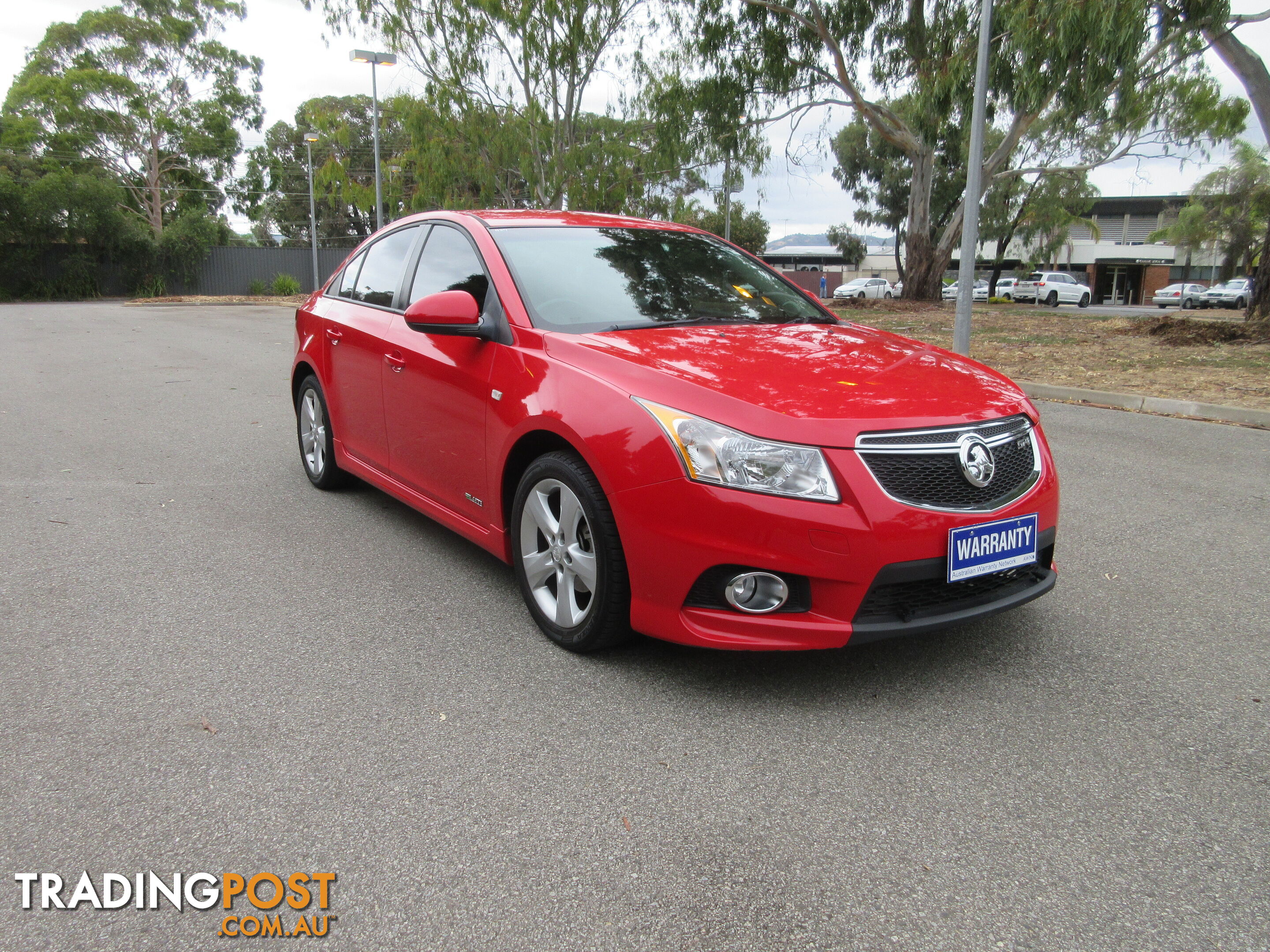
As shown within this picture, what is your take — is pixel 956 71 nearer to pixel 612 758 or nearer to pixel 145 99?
pixel 612 758

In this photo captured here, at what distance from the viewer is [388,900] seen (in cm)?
214

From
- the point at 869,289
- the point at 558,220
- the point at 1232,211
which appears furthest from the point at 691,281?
the point at 1232,211

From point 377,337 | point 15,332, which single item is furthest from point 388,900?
point 15,332

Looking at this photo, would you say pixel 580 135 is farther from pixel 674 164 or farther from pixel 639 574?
pixel 639 574

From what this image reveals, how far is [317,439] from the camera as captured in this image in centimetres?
573

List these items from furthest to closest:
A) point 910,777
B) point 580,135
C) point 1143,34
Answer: point 580,135
point 1143,34
point 910,777

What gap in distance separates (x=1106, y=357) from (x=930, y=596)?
11847 millimetres

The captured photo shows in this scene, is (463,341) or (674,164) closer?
(463,341)

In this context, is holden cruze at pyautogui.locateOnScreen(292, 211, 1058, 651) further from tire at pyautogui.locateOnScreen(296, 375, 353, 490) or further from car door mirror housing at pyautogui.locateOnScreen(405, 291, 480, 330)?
tire at pyautogui.locateOnScreen(296, 375, 353, 490)

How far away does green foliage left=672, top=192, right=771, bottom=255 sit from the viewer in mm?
37400

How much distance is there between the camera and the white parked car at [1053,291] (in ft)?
146

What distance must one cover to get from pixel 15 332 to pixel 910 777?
2085cm

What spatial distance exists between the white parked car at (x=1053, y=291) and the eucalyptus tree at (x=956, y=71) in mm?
16671

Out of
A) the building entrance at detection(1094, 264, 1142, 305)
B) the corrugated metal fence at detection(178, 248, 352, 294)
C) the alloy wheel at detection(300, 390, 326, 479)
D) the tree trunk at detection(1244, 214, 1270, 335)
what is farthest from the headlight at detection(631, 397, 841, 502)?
the building entrance at detection(1094, 264, 1142, 305)
